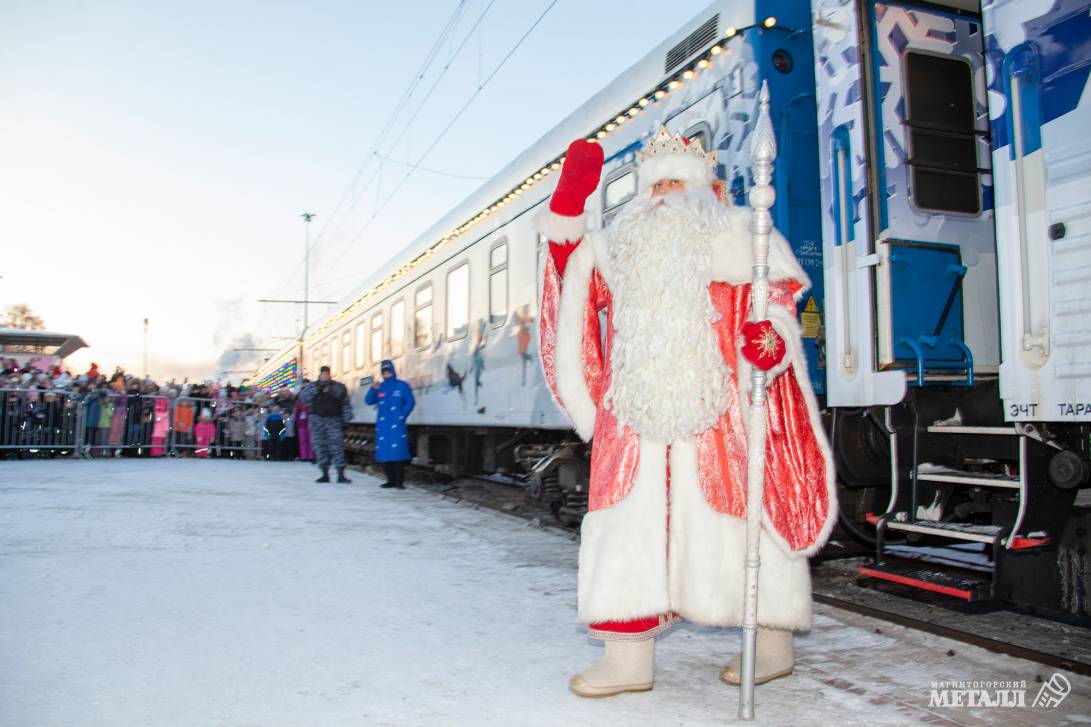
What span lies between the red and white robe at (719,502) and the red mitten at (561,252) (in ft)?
0.18

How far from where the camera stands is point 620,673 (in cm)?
291

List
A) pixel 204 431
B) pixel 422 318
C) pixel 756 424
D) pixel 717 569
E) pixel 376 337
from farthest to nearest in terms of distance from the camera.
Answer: pixel 204 431, pixel 376 337, pixel 422 318, pixel 717 569, pixel 756 424

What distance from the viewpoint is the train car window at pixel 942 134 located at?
4.67 m

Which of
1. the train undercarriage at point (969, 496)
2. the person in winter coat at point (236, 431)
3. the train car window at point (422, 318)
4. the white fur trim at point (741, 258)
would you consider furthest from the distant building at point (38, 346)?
the white fur trim at point (741, 258)

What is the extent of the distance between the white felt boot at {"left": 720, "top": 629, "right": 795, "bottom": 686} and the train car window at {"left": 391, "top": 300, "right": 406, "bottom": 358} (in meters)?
9.96

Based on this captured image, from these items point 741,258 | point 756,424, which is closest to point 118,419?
point 741,258

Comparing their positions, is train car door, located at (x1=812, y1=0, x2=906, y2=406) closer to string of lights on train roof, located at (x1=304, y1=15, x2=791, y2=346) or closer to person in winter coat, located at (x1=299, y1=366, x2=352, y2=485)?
string of lights on train roof, located at (x1=304, y1=15, x2=791, y2=346)

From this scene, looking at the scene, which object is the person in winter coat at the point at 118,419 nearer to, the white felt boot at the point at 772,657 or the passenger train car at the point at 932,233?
the passenger train car at the point at 932,233

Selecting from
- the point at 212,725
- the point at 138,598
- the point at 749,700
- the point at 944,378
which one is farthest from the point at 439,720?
the point at 944,378

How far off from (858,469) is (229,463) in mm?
12368

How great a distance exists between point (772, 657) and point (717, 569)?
47 cm

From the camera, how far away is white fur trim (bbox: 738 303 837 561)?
2.88 m

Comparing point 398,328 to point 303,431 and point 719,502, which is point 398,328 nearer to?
point 303,431

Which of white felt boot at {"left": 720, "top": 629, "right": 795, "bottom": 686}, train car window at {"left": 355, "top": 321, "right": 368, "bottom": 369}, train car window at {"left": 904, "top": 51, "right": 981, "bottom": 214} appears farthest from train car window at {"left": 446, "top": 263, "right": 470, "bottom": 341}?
white felt boot at {"left": 720, "top": 629, "right": 795, "bottom": 686}
